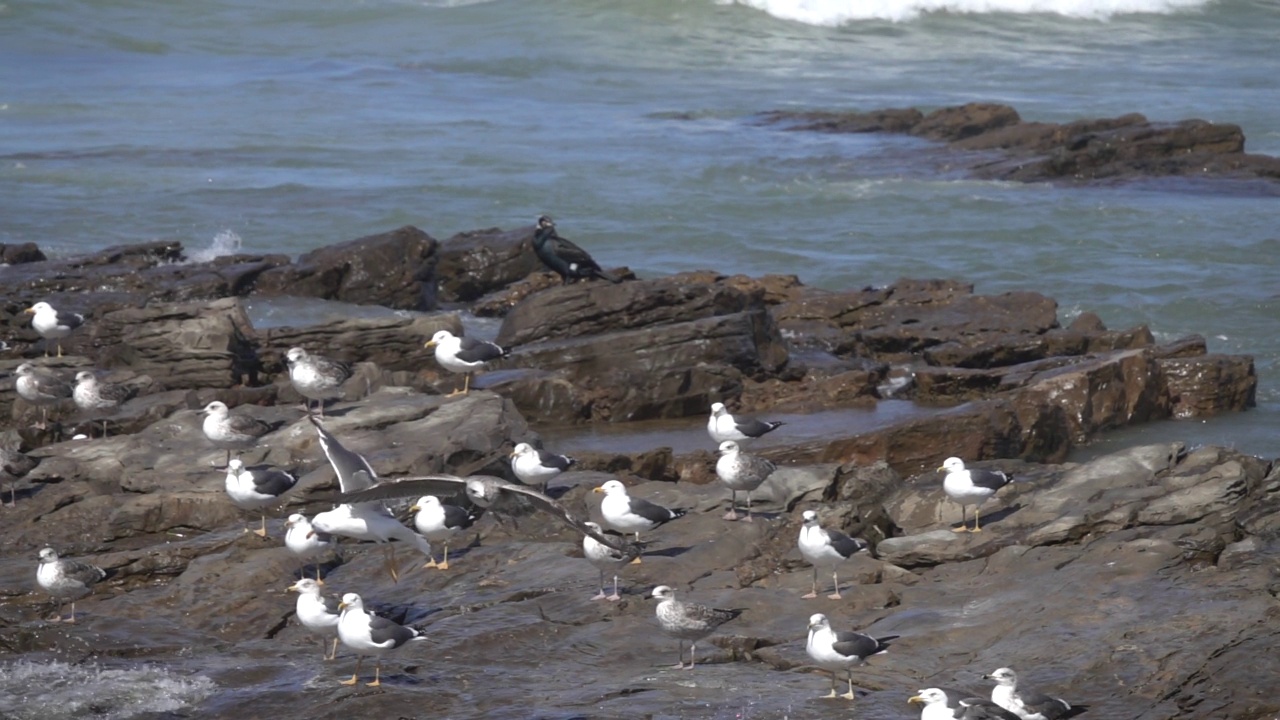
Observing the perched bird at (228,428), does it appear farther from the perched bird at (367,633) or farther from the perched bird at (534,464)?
the perched bird at (367,633)

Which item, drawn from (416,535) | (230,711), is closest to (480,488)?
(416,535)

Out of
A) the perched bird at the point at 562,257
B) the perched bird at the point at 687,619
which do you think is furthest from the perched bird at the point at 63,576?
the perched bird at the point at 562,257

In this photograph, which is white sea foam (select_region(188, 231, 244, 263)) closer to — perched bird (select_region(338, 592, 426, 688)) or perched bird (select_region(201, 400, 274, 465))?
perched bird (select_region(201, 400, 274, 465))

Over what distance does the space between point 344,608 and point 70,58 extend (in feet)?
159

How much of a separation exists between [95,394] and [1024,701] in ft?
32.3

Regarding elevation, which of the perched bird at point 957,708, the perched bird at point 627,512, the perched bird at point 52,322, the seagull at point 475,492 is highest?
the seagull at point 475,492

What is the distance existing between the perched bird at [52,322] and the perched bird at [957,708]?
1267cm

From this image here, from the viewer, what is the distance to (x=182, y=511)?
14.0 m

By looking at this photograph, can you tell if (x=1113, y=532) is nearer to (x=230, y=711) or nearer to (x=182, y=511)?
(x=230, y=711)

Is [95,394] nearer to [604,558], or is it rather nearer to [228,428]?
[228,428]

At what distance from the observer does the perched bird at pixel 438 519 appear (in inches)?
493

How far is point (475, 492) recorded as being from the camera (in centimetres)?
1128

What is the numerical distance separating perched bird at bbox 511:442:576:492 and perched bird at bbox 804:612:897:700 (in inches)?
148

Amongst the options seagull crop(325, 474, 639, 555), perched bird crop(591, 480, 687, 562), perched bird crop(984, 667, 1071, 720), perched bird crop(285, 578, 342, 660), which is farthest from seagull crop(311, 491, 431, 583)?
perched bird crop(984, 667, 1071, 720)
